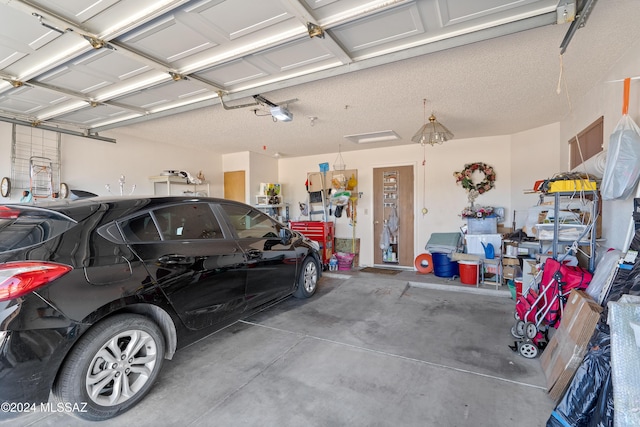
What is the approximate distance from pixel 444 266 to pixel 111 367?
4.67 meters

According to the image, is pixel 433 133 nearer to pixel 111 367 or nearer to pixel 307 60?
pixel 307 60

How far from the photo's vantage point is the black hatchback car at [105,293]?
137 cm

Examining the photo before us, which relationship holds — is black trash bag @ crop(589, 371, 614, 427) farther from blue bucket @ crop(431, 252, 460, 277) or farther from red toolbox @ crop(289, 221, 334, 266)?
red toolbox @ crop(289, 221, 334, 266)

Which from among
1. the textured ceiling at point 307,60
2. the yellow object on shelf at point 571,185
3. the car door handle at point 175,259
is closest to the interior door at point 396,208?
the textured ceiling at point 307,60

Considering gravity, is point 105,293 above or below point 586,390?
above

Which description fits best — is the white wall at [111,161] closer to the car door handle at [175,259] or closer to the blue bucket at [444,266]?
the car door handle at [175,259]

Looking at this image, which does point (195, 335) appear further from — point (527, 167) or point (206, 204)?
point (527, 167)

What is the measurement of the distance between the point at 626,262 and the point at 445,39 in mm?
1956

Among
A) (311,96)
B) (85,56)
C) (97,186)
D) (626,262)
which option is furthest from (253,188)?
(626,262)

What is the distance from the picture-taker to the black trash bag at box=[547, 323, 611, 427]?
142 cm

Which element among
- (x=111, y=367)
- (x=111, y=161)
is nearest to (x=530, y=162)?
(x=111, y=367)

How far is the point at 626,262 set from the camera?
74.8 inches

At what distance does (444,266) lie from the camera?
4918 millimetres

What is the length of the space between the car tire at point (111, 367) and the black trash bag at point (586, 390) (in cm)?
235
